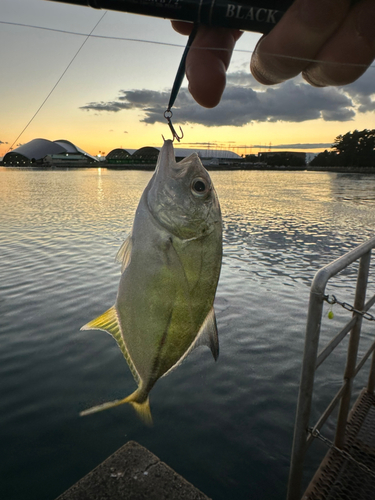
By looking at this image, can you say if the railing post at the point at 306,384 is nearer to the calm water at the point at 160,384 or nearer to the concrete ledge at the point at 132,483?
the concrete ledge at the point at 132,483

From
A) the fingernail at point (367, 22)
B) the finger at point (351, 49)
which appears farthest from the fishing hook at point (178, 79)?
the fingernail at point (367, 22)

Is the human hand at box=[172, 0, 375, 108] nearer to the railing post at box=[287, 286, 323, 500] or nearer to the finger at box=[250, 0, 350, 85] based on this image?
the finger at box=[250, 0, 350, 85]

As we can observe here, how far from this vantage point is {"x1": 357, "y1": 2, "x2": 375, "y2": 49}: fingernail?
1240mm

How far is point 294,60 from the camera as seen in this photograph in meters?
1.43

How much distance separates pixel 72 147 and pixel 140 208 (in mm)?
140777

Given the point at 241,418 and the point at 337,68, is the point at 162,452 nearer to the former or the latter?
the point at 241,418

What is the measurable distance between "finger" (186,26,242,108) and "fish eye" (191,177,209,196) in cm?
44

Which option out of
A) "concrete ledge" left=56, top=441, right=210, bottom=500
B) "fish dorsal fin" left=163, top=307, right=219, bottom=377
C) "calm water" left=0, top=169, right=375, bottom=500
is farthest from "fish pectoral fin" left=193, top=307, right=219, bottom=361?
"concrete ledge" left=56, top=441, right=210, bottom=500

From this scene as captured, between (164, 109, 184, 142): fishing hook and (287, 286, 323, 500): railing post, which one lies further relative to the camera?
(287, 286, 323, 500): railing post

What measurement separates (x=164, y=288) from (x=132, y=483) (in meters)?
3.79

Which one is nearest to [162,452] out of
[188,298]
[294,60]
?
[188,298]

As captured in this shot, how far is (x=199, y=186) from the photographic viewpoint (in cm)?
196

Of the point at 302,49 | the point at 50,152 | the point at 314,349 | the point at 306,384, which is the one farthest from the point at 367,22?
the point at 50,152

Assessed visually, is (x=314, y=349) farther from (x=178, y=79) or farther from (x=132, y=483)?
(x=178, y=79)
